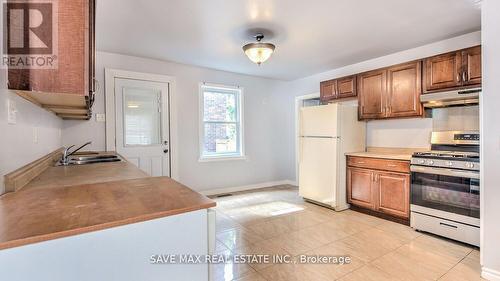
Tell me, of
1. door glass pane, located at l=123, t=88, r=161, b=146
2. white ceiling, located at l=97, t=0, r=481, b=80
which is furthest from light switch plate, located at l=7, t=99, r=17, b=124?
door glass pane, located at l=123, t=88, r=161, b=146

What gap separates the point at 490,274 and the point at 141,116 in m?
4.27

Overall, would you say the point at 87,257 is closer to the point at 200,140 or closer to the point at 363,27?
the point at 363,27

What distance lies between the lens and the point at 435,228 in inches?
106

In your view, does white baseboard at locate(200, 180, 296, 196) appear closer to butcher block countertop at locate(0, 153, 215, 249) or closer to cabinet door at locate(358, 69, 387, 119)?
cabinet door at locate(358, 69, 387, 119)

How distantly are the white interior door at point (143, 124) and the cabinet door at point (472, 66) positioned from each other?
3890mm

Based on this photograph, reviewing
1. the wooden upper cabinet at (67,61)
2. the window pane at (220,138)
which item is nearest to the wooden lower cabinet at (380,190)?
the window pane at (220,138)

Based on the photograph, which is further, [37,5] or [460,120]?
[460,120]

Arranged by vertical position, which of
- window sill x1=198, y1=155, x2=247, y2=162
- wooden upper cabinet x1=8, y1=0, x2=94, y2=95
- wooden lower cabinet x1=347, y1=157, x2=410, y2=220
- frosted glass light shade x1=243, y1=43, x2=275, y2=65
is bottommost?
wooden lower cabinet x1=347, y1=157, x2=410, y2=220

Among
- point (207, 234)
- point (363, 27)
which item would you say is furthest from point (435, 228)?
point (207, 234)

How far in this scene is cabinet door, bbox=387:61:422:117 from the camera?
122 inches

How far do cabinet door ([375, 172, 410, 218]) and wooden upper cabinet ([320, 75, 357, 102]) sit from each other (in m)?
1.33

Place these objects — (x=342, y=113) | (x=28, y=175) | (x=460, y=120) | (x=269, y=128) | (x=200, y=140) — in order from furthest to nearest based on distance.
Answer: (x=269, y=128) < (x=200, y=140) < (x=342, y=113) < (x=460, y=120) < (x=28, y=175)

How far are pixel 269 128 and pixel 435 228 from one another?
3.33 meters

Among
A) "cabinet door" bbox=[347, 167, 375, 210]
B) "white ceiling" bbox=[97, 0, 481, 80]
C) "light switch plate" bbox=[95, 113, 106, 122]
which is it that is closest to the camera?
"white ceiling" bbox=[97, 0, 481, 80]
